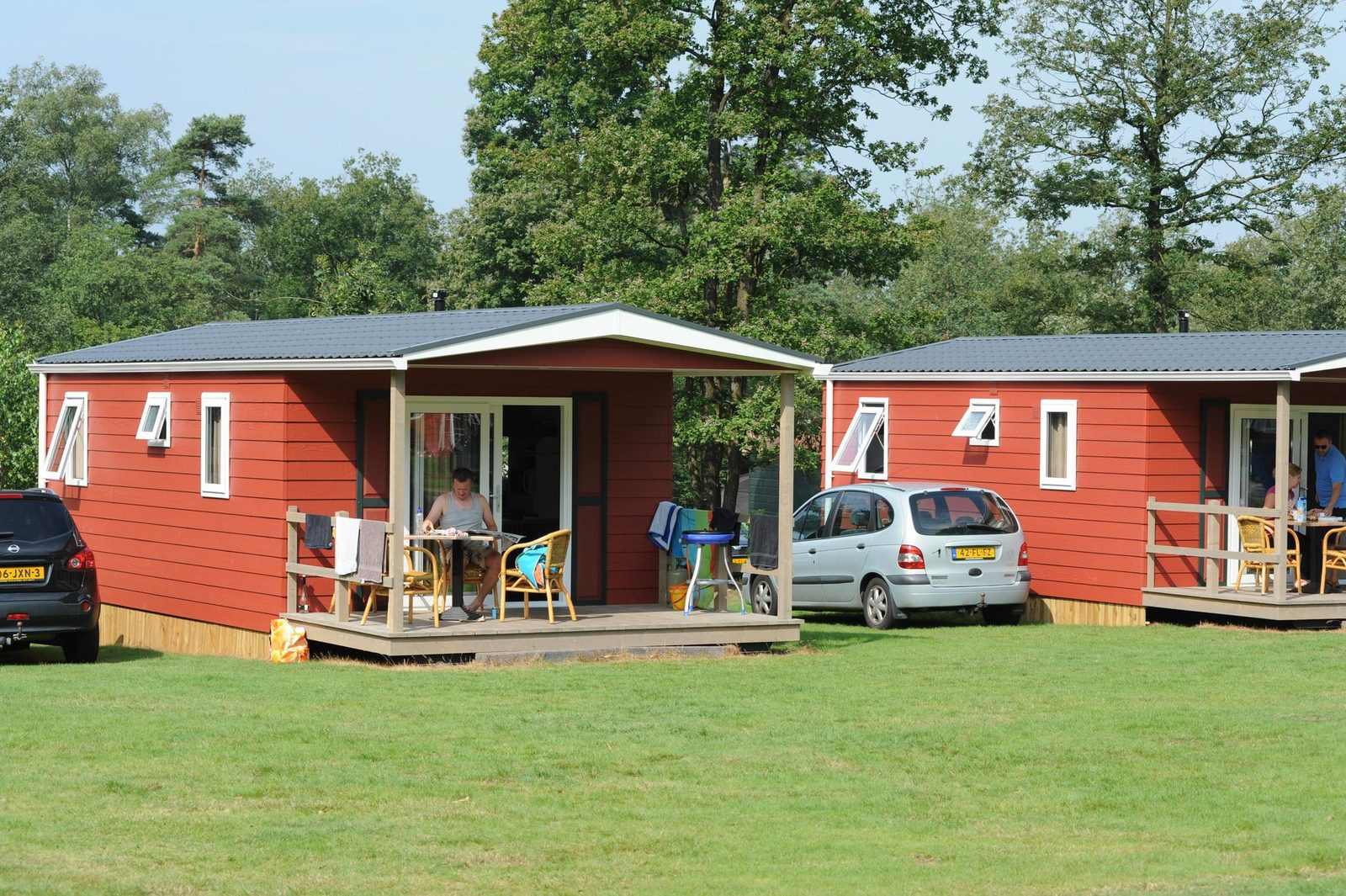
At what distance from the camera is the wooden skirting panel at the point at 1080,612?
1870 cm

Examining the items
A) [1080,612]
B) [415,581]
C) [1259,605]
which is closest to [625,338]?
[415,581]

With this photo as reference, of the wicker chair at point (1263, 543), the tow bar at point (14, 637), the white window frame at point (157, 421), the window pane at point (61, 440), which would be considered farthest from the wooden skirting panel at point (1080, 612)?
the window pane at point (61, 440)

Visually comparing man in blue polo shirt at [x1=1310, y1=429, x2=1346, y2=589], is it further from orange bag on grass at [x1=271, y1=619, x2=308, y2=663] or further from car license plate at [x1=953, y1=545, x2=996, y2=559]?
orange bag on grass at [x1=271, y1=619, x2=308, y2=663]

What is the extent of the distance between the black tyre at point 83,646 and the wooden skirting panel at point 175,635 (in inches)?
56.2

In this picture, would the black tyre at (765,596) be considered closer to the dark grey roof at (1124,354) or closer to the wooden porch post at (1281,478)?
the dark grey roof at (1124,354)

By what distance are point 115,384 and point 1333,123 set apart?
85.6 ft

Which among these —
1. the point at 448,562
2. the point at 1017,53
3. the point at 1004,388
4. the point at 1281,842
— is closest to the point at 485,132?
the point at 1017,53

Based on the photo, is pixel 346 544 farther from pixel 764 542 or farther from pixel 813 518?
pixel 813 518

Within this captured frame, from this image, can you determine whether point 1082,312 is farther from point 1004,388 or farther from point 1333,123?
point 1004,388

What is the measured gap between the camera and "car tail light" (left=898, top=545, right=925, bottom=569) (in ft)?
57.6

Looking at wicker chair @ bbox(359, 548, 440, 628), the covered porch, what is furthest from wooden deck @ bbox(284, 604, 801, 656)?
wicker chair @ bbox(359, 548, 440, 628)

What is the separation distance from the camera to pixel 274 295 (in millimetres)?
59219

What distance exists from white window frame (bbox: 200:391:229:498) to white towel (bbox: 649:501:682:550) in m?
3.98

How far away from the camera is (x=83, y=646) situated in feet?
48.2
